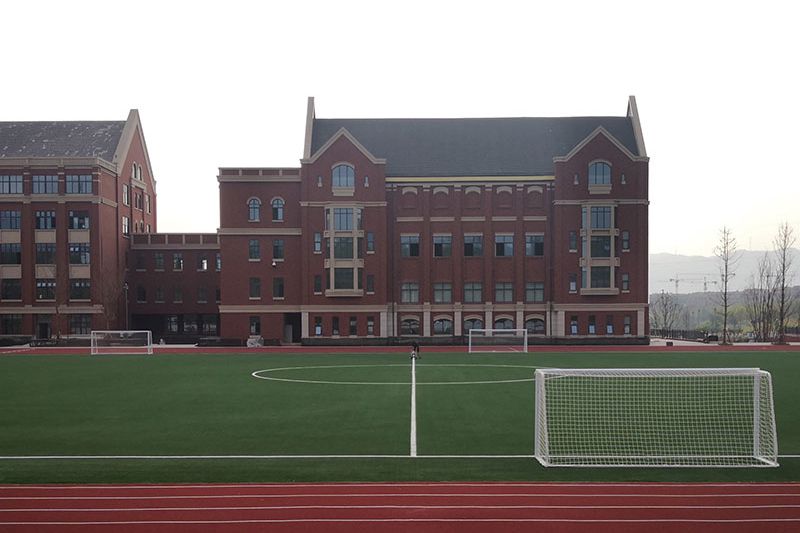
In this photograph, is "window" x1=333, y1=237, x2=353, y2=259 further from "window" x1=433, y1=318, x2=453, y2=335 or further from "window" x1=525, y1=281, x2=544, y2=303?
"window" x1=525, y1=281, x2=544, y2=303

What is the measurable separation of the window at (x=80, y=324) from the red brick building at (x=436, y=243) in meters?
15.6

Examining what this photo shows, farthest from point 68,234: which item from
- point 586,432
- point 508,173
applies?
point 586,432

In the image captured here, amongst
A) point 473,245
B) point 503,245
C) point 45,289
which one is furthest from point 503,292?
point 45,289

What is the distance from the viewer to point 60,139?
7581 cm

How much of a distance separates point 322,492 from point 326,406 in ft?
37.9

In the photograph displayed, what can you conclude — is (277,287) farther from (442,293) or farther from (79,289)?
(79,289)

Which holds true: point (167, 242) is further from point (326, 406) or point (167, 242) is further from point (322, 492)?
point (322, 492)

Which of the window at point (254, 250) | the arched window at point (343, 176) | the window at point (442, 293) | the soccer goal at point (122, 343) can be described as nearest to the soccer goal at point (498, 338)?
the window at point (442, 293)

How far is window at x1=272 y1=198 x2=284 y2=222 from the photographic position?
221 ft

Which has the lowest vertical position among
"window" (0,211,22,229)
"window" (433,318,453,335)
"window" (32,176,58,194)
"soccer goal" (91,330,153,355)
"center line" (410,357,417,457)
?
"soccer goal" (91,330,153,355)

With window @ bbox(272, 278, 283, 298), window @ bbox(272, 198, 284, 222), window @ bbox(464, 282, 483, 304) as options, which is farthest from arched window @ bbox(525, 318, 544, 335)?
window @ bbox(272, 198, 284, 222)

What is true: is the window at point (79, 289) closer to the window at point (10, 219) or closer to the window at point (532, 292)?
the window at point (10, 219)

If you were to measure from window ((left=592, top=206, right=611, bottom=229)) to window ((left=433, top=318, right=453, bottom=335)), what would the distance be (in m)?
16.5

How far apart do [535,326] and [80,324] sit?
46.1 metres
